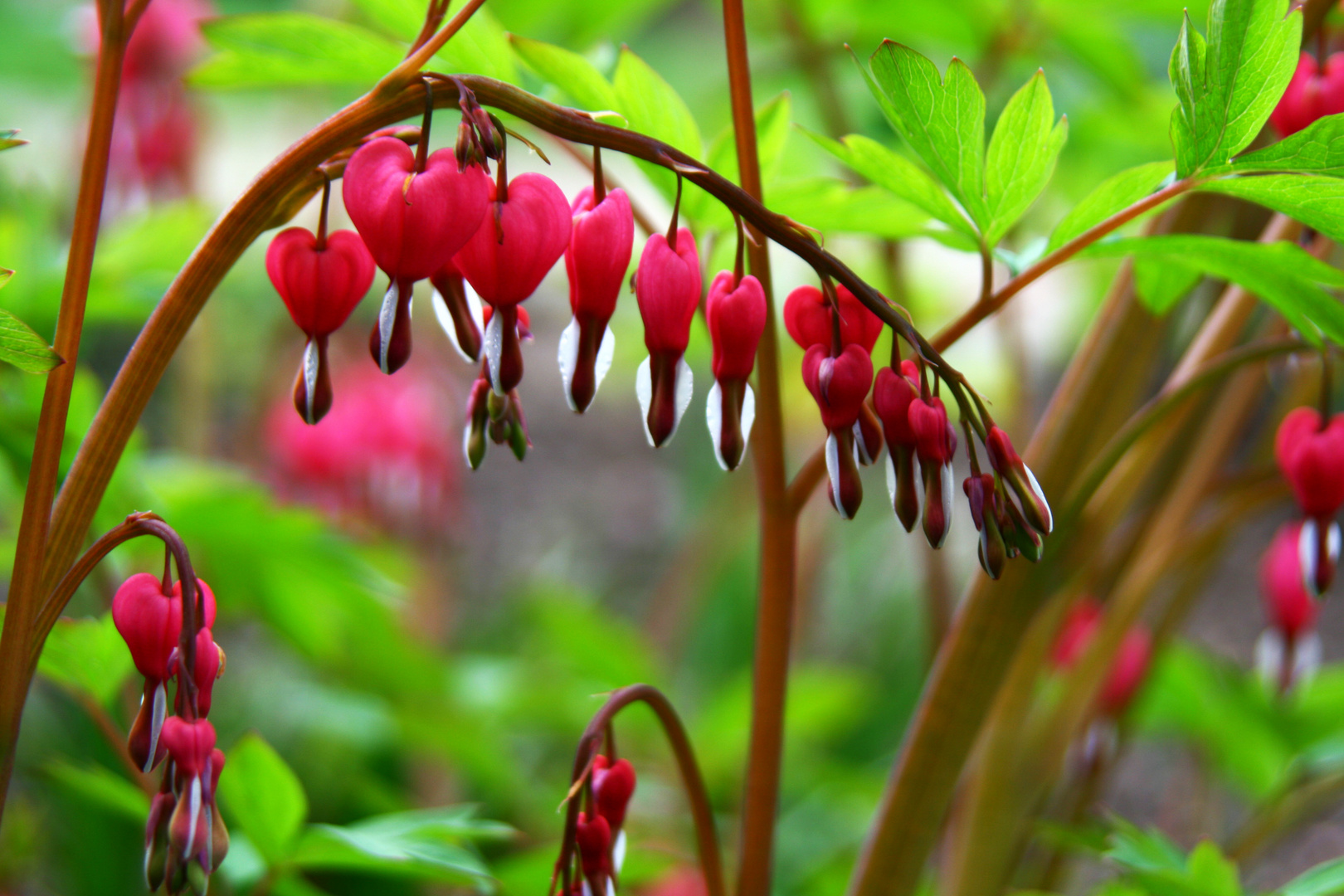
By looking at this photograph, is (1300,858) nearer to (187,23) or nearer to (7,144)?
(7,144)

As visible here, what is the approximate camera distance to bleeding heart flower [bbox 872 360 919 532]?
39cm

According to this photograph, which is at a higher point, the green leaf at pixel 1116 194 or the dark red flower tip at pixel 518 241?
the green leaf at pixel 1116 194

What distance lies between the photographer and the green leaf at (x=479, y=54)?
22.1 inches

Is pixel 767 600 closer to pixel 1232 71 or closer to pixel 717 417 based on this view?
pixel 717 417

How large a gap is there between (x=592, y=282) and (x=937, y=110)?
168mm

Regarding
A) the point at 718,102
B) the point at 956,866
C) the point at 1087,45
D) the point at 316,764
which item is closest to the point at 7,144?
the point at 956,866

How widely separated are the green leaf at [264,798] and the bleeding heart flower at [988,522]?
0.47 m

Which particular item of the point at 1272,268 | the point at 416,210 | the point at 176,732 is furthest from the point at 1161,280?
the point at 176,732

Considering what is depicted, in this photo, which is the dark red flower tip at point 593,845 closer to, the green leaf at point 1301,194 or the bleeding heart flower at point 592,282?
the bleeding heart flower at point 592,282

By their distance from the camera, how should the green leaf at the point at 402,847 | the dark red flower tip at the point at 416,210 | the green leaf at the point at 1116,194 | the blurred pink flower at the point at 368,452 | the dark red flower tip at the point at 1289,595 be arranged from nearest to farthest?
the dark red flower tip at the point at 416,210
the green leaf at the point at 1116,194
the green leaf at the point at 402,847
the dark red flower tip at the point at 1289,595
the blurred pink flower at the point at 368,452

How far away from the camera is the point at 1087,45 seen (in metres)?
0.98

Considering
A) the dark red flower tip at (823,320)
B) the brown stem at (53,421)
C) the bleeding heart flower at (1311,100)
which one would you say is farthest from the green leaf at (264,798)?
the bleeding heart flower at (1311,100)

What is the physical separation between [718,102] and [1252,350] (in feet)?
3.10

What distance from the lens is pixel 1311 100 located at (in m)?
0.53
